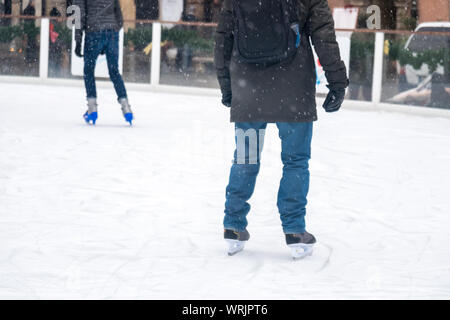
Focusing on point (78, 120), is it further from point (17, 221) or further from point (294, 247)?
point (294, 247)

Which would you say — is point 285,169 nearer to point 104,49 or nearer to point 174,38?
point 104,49

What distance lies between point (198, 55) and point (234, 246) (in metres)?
9.46

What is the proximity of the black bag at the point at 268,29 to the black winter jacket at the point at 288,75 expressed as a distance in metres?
0.06

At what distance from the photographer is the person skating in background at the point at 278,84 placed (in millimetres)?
3381

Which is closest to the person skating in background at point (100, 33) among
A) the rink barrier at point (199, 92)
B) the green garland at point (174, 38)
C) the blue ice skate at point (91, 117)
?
the blue ice skate at point (91, 117)

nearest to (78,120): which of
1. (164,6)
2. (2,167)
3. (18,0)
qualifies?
(2,167)

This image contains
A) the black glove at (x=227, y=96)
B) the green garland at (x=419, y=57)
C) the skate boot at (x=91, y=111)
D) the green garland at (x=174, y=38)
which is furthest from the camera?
the green garland at (x=174, y=38)

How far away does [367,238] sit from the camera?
13.5 feet

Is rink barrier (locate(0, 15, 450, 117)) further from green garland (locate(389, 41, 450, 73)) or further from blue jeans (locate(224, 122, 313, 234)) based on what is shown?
blue jeans (locate(224, 122, 313, 234))

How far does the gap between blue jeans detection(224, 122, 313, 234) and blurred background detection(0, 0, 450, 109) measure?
300 inches

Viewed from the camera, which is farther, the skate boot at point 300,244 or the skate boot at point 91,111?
the skate boot at point 91,111

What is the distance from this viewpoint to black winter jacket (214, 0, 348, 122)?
3395 millimetres

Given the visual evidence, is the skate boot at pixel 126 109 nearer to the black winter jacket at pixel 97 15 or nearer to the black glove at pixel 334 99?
the black winter jacket at pixel 97 15

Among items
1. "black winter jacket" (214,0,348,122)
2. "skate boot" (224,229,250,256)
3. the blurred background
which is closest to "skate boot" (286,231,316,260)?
"skate boot" (224,229,250,256)
